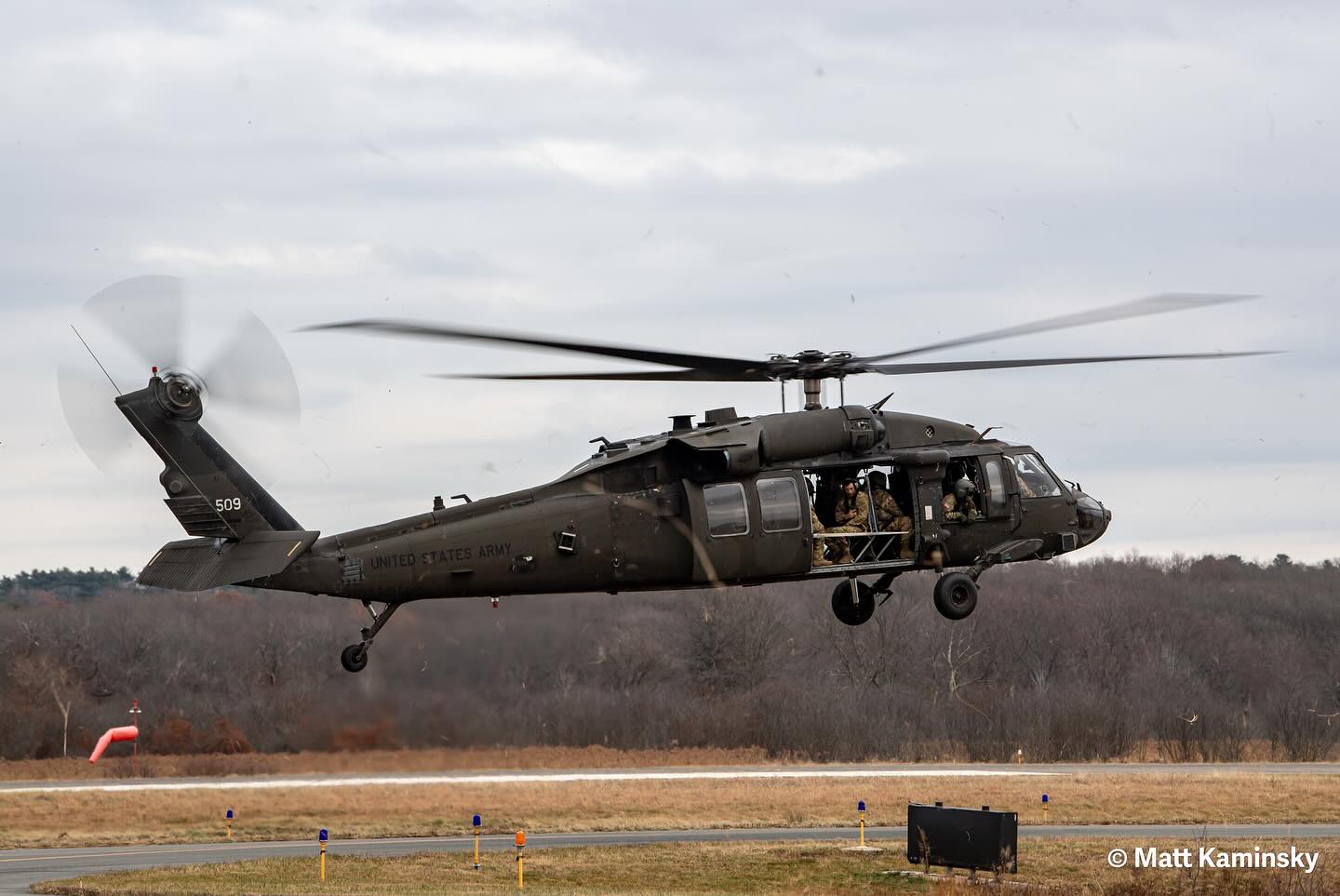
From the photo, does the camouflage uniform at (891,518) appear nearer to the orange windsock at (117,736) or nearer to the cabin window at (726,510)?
the cabin window at (726,510)

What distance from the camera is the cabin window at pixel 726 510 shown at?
2622cm

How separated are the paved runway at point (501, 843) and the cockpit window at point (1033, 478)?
54.4 feet

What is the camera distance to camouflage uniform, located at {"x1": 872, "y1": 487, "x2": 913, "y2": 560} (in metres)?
27.7

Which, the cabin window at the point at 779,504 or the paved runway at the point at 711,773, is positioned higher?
the cabin window at the point at 779,504

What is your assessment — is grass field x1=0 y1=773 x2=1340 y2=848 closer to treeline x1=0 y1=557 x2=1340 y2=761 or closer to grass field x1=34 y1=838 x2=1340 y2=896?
treeline x1=0 y1=557 x2=1340 y2=761

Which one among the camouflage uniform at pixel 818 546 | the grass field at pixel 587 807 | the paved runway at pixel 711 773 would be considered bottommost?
the grass field at pixel 587 807

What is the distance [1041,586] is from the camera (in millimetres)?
97000

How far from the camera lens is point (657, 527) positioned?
26.5 meters

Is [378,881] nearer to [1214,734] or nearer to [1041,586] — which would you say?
[1214,734]

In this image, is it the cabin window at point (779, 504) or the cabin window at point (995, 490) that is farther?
the cabin window at point (995, 490)

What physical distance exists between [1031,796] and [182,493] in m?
38.5

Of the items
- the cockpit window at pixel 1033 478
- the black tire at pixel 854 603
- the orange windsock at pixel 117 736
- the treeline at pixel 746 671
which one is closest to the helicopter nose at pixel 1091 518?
the cockpit window at pixel 1033 478

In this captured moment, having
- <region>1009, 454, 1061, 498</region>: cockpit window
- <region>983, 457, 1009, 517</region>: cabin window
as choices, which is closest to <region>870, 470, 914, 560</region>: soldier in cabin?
<region>983, 457, 1009, 517</region>: cabin window

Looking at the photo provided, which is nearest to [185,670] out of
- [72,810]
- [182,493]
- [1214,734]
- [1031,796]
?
[72,810]
